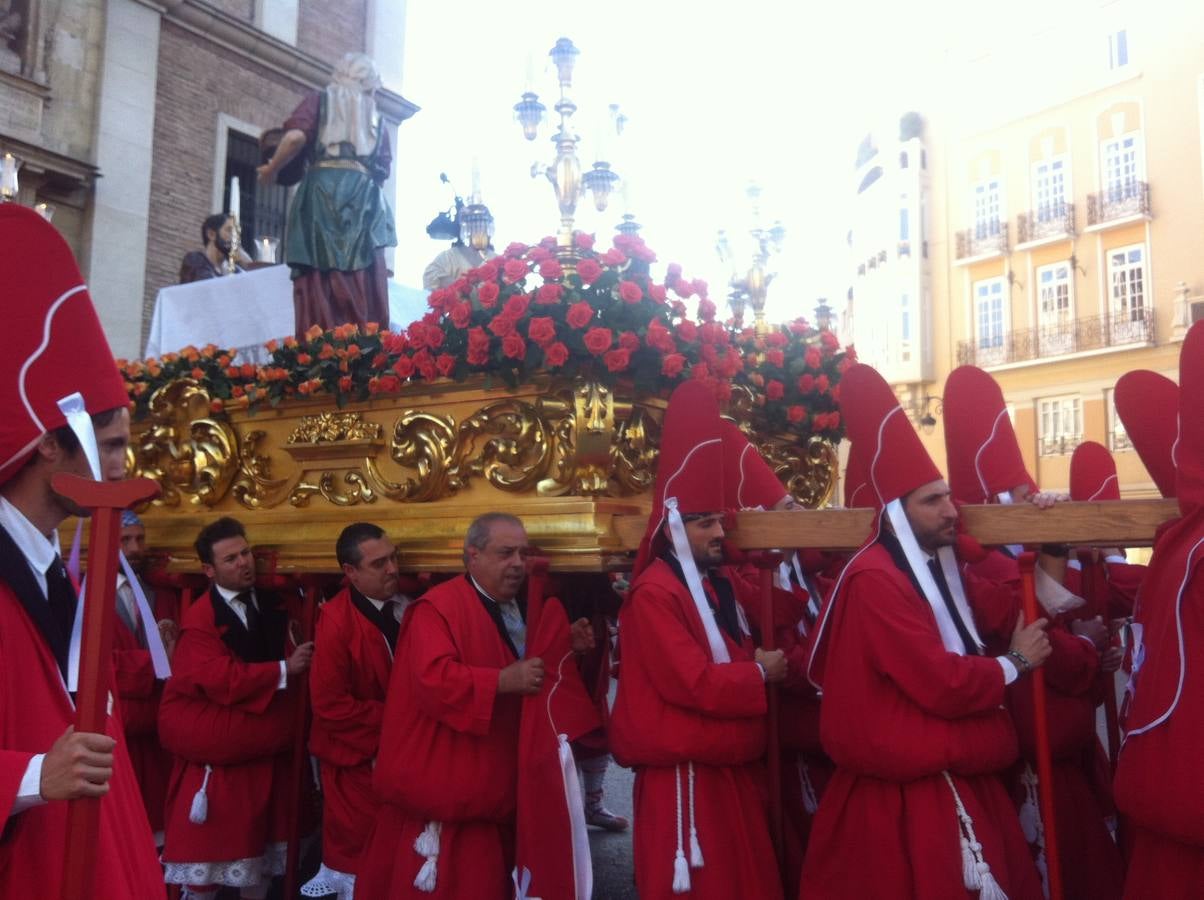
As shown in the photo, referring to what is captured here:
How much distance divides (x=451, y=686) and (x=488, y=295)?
1.60 meters

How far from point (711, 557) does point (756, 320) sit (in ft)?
8.76

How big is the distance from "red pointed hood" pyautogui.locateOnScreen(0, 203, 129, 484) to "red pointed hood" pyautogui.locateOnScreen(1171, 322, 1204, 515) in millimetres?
2500

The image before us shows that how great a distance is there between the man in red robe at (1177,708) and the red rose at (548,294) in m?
2.30

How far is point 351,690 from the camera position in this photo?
15.5 feet

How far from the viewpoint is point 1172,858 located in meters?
2.84

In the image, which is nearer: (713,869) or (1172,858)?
(1172,858)

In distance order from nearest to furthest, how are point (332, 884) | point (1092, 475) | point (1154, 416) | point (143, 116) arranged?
point (1154, 416), point (332, 884), point (1092, 475), point (143, 116)

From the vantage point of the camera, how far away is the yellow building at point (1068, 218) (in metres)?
23.2

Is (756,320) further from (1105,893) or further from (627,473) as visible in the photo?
(1105,893)

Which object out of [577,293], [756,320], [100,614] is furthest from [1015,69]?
[100,614]

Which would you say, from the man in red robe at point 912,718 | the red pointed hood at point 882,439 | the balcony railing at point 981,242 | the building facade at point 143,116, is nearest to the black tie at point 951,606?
the man in red robe at point 912,718

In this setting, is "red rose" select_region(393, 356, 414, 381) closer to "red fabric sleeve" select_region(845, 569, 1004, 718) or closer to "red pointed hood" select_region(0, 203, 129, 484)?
"red fabric sleeve" select_region(845, 569, 1004, 718)

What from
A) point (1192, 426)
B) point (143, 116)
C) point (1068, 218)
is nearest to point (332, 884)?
point (1192, 426)

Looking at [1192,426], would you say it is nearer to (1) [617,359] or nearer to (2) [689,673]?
(2) [689,673]
